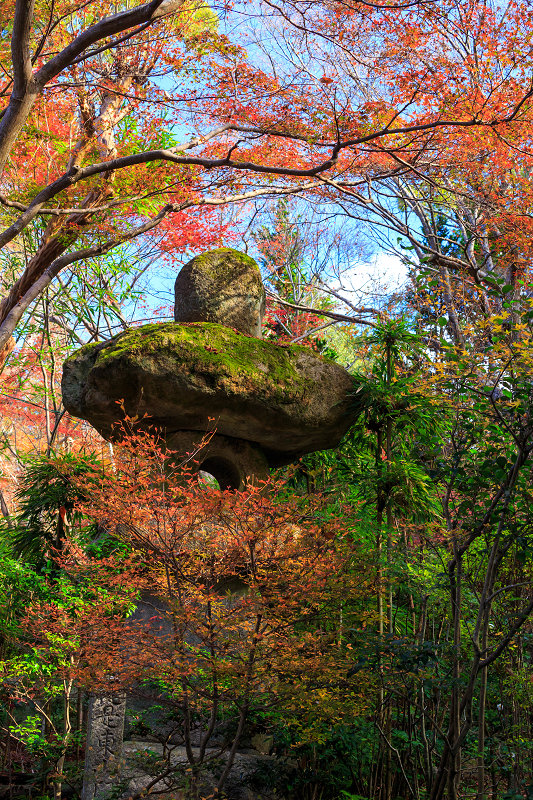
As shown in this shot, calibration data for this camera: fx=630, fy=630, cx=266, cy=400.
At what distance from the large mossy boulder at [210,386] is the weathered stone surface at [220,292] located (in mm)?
321

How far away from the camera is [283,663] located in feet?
9.61

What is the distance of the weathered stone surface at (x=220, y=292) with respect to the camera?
4.93m

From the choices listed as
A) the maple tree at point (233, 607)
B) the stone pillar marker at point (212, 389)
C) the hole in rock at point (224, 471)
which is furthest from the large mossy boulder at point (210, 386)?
the maple tree at point (233, 607)

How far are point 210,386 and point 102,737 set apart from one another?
8.07ft

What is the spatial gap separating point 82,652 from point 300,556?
1.91m

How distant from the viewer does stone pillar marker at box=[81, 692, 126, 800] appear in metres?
4.17

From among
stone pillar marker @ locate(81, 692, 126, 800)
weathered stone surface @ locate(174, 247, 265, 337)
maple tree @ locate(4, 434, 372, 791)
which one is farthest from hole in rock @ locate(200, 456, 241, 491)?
stone pillar marker @ locate(81, 692, 126, 800)

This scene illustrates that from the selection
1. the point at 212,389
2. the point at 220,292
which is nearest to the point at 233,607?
the point at 212,389

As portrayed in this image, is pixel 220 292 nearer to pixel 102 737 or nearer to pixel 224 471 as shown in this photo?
pixel 224 471

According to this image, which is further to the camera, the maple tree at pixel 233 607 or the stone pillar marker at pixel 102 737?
the stone pillar marker at pixel 102 737

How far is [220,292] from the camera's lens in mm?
4953

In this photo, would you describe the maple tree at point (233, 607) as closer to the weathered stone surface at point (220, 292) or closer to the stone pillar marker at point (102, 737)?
the stone pillar marker at point (102, 737)

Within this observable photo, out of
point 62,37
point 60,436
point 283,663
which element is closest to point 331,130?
point 62,37

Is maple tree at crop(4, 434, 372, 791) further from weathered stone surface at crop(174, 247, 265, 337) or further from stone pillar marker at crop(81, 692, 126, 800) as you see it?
weathered stone surface at crop(174, 247, 265, 337)
